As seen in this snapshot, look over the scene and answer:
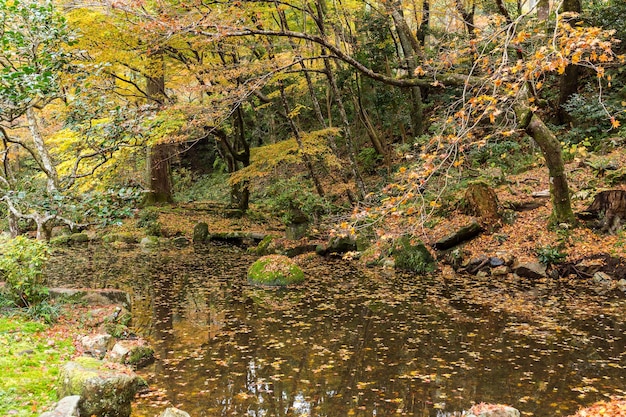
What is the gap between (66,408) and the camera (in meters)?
4.02

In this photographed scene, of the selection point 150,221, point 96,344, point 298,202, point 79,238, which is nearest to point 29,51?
point 96,344

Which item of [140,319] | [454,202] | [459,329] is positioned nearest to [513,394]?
[459,329]

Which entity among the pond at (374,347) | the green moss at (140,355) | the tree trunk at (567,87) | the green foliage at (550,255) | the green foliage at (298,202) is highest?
the tree trunk at (567,87)

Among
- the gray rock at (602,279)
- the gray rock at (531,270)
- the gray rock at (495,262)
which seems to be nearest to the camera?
the gray rock at (602,279)

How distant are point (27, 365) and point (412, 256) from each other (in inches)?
327

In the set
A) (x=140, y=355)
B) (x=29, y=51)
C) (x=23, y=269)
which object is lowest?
(x=140, y=355)

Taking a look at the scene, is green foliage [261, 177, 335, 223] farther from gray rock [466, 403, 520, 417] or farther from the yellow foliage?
gray rock [466, 403, 520, 417]

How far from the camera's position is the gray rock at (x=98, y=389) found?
169 inches

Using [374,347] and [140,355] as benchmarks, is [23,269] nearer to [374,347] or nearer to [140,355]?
[140,355]

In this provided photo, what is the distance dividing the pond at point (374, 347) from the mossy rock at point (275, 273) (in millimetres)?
436

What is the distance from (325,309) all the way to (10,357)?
4891 mm

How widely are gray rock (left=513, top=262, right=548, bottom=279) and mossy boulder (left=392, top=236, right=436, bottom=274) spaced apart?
1901 millimetres

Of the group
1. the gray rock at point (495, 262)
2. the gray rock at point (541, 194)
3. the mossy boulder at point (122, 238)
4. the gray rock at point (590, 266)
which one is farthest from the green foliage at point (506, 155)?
the mossy boulder at point (122, 238)

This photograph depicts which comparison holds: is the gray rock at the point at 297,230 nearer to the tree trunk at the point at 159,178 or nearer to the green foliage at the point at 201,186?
the tree trunk at the point at 159,178
